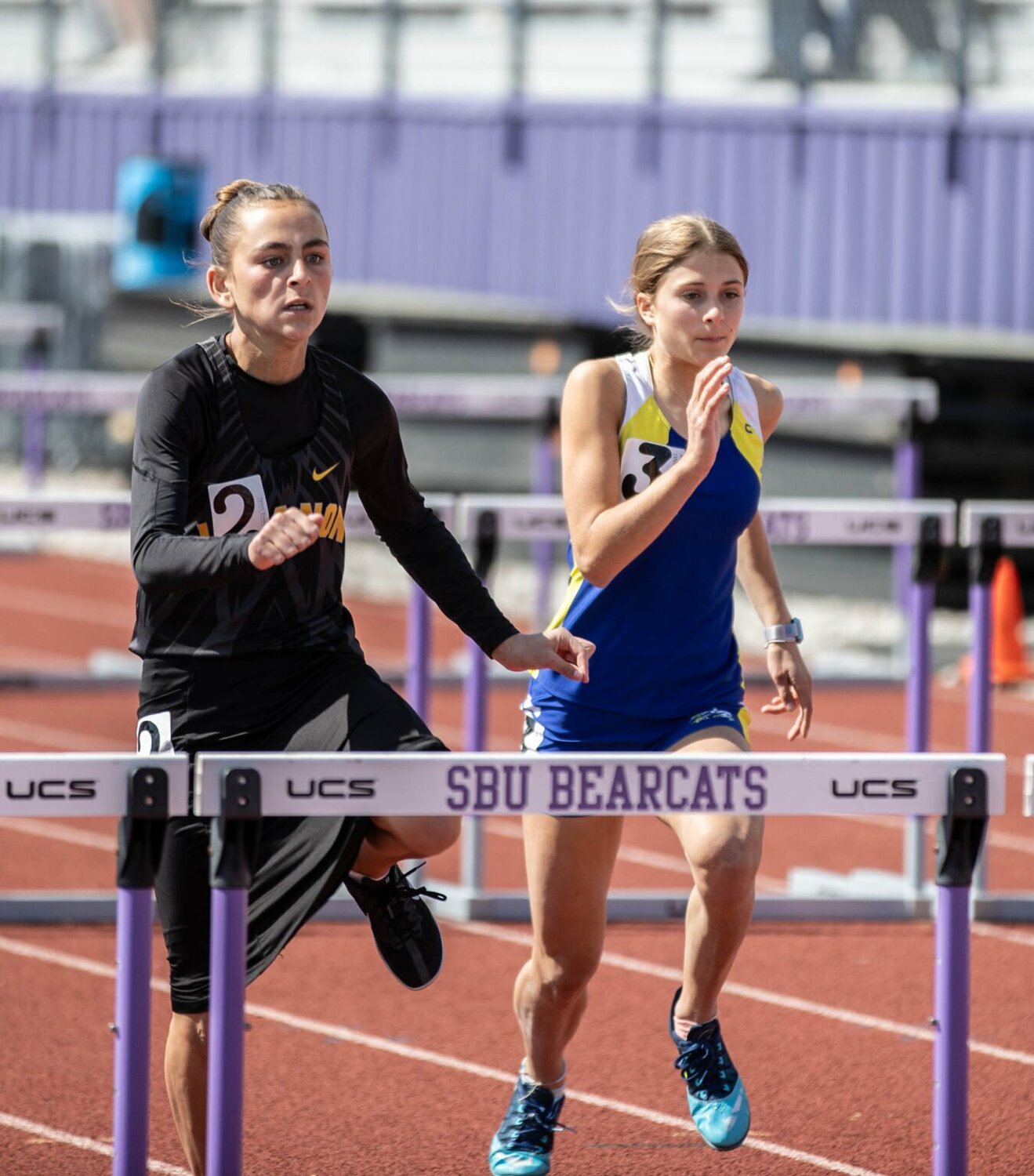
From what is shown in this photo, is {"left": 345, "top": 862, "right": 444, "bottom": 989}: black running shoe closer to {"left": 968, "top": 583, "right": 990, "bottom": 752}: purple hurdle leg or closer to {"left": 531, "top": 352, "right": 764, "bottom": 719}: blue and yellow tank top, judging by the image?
{"left": 531, "top": 352, "right": 764, "bottom": 719}: blue and yellow tank top

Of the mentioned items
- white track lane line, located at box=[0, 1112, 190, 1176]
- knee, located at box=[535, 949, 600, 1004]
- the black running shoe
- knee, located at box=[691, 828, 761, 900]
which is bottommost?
white track lane line, located at box=[0, 1112, 190, 1176]

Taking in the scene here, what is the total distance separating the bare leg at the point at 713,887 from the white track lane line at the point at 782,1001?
1.29 m

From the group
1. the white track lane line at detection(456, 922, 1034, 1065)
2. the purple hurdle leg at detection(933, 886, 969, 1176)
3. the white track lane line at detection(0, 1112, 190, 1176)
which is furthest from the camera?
the white track lane line at detection(456, 922, 1034, 1065)

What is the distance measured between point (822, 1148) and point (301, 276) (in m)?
2.24

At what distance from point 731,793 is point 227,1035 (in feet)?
2.85

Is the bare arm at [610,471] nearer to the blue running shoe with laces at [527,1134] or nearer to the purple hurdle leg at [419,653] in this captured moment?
the blue running shoe with laces at [527,1134]

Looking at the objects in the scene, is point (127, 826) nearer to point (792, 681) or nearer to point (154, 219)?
point (792, 681)

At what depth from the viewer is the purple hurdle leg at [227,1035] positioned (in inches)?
131

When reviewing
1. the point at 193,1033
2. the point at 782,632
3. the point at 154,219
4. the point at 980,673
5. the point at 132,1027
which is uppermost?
the point at 154,219

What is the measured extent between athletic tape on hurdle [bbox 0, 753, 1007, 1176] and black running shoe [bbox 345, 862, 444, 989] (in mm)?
640

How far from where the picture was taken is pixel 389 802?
344 centimetres

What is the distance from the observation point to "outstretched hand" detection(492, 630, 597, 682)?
13.1 feet

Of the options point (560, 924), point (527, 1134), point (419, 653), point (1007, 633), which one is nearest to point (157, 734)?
point (560, 924)

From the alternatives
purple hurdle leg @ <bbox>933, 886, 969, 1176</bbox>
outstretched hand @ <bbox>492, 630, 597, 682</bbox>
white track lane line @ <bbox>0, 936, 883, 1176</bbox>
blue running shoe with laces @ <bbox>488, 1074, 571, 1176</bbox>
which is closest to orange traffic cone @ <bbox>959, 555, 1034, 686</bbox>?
white track lane line @ <bbox>0, 936, 883, 1176</bbox>
